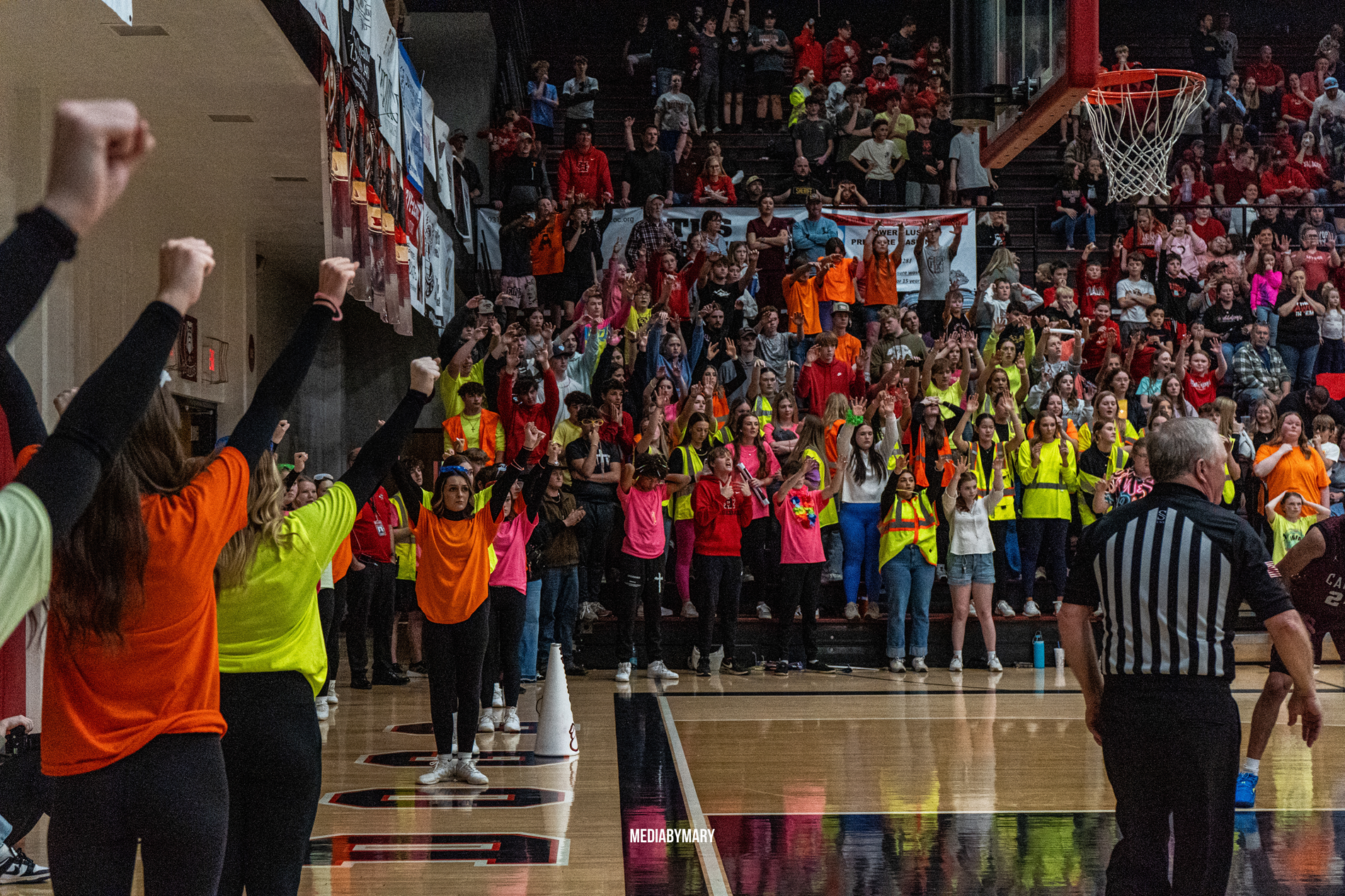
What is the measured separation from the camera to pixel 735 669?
11.9m

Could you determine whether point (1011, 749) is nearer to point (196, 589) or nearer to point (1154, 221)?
point (196, 589)

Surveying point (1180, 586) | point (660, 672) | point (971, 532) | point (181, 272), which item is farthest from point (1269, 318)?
point (181, 272)

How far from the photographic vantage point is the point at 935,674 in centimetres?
1170

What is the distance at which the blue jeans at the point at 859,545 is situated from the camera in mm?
12078

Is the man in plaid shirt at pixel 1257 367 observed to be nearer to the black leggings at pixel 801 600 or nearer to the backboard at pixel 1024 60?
the black leggings at pixel 801 600

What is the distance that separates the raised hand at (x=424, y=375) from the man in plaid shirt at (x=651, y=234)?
11991 mm

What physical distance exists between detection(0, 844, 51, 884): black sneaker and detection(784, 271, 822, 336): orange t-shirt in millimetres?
10804

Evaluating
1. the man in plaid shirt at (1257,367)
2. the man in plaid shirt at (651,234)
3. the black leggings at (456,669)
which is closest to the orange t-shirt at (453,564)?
the black leggings at (456,669)

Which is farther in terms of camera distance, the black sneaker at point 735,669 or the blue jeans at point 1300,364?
the blue jeans at point 1300,364

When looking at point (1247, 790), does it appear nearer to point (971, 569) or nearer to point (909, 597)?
point (971, 569)

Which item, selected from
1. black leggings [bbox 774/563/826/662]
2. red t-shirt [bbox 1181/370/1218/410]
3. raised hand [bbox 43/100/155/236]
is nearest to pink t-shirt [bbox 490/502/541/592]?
black leggings [bbox 774/563/826/662]

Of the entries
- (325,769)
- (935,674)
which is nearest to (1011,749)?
(935,674)

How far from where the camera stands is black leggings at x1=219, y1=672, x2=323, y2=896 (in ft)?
10.7

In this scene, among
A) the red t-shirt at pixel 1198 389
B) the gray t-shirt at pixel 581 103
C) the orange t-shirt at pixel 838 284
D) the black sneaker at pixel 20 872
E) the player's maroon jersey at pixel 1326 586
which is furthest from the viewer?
the gray t-shirt at pixel 581 103
